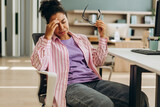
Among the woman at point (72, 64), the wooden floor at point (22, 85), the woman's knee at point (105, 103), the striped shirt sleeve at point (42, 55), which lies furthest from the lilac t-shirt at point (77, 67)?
the wooden floor at point (22, 85)

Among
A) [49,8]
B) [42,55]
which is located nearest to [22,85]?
[49,8]

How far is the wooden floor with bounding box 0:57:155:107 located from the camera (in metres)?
3.18

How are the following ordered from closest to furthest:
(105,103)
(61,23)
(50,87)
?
1. (105,103)
2. (50,87)
3. (61,23)

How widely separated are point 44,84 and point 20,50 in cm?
647

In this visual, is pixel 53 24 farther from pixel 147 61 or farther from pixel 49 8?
pixel 147 61

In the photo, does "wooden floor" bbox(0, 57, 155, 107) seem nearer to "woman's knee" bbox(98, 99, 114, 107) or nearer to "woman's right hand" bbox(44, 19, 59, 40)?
"woman's right hand" bbox(44, 19, 59, 40)

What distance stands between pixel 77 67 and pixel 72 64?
0.13 ft

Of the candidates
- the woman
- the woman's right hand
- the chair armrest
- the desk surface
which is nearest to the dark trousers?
the woman

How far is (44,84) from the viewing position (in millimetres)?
1770

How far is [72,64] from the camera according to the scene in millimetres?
1797

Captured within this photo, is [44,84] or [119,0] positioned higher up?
[119,0]

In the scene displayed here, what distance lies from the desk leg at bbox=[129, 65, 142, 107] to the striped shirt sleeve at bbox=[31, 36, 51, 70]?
54 cm

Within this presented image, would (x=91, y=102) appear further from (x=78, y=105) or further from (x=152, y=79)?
(x=152, y=79)

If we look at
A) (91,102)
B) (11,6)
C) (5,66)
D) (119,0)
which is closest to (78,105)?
(91,102)
